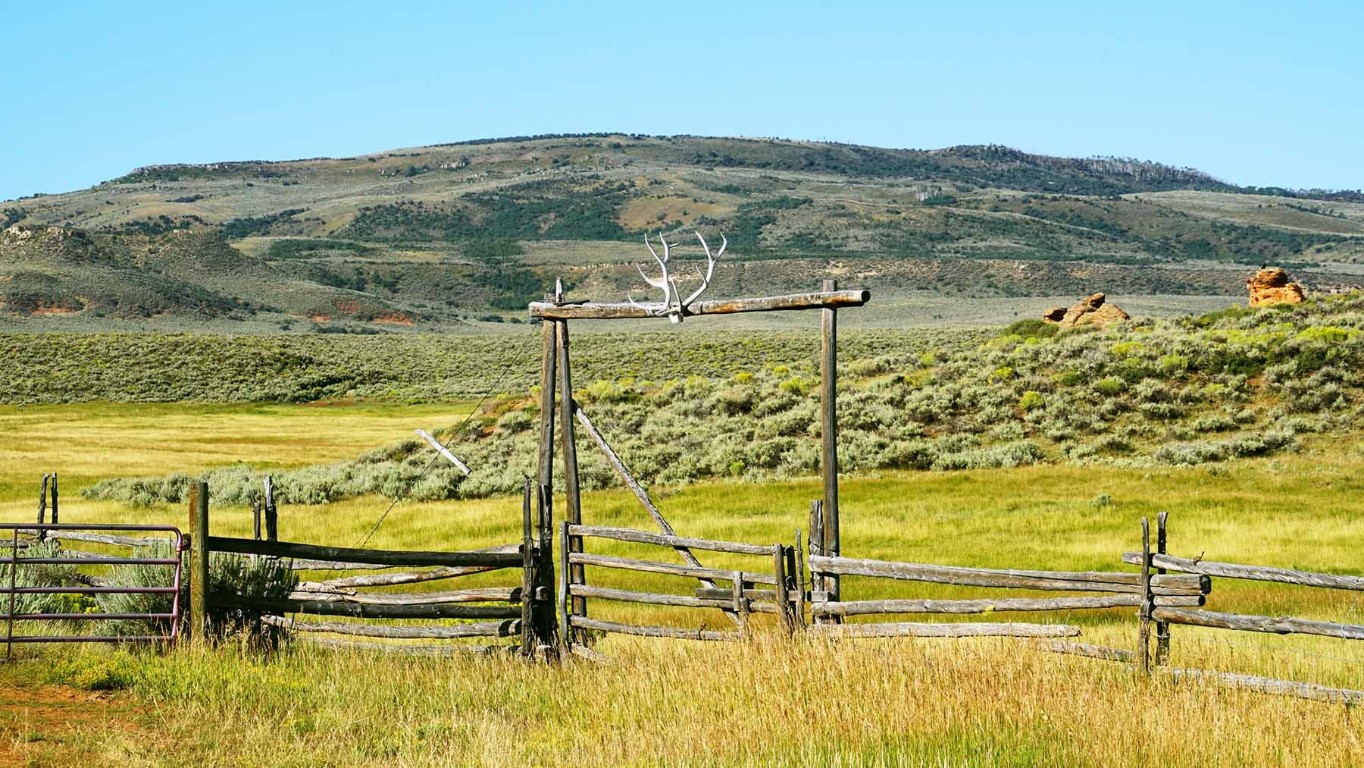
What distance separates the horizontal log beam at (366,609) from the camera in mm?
11930

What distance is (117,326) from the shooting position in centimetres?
9650

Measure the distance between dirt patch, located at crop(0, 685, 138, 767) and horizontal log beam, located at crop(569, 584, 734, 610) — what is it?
4682 millimetres

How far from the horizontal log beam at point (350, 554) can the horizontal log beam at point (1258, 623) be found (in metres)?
5.84

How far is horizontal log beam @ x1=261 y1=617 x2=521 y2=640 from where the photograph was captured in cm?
1277

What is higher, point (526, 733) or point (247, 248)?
point (247, 248)

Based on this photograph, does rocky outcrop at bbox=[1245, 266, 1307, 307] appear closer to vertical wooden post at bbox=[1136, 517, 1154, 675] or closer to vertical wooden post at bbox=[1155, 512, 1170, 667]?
vertical wooden post at bbox=[1155, 512, 1170, 667]

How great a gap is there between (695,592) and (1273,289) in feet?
142

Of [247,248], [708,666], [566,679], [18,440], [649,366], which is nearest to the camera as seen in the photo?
[708,666]

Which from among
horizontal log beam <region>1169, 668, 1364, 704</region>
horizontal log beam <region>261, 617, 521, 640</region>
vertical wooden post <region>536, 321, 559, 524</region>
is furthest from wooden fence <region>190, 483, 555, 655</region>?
horizontal log beam <region>1169, 668, 1364, 704</region>

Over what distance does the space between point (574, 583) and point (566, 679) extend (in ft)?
8.37

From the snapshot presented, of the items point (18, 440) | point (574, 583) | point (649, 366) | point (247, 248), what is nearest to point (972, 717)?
point (574, 583)

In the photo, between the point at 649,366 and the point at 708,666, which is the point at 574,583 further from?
the point at 649,366

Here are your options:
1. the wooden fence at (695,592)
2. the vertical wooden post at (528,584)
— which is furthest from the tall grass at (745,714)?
the vertical wooden post at (528,584)

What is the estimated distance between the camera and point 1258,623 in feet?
32.3
